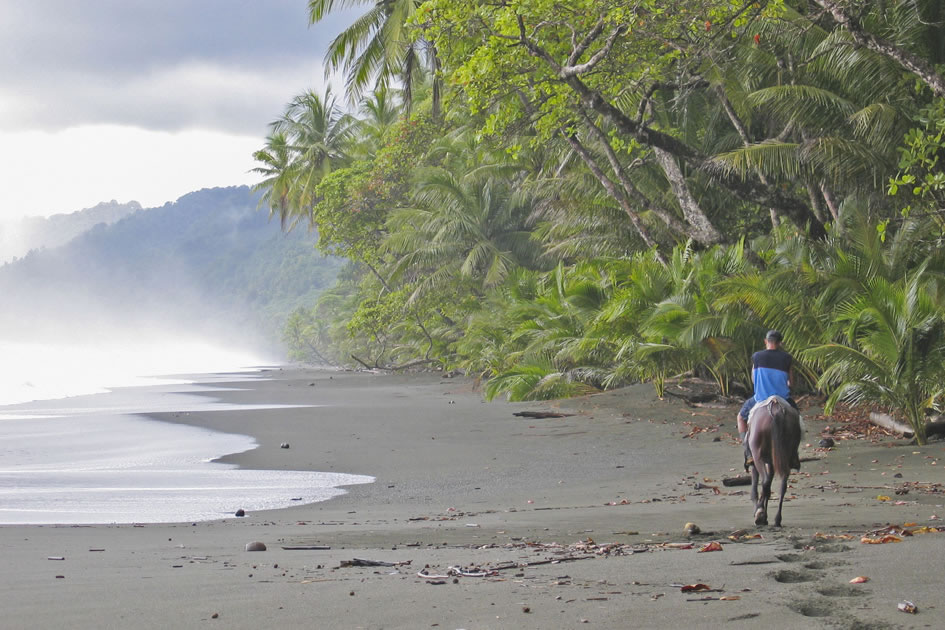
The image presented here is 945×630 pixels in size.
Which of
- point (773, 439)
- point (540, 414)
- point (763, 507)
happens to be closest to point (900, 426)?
point (773, 439)

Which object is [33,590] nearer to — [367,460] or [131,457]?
[367,460]

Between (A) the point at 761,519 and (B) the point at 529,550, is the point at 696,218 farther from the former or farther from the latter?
(B) the point at 529,550

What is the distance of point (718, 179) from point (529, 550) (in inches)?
405

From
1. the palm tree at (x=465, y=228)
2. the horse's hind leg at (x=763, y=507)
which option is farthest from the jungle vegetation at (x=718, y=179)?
the palm tree at (x=465, y=228)

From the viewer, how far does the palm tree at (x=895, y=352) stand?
9.55 m

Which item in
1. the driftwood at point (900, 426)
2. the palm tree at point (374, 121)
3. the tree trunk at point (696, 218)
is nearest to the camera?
the driftwood at point (900, 426)

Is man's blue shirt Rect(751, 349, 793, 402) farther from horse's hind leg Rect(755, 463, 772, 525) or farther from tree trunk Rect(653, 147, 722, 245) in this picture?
tree trunk Rect(653, 147, 722, 245)

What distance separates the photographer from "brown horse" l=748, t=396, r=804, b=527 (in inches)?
245

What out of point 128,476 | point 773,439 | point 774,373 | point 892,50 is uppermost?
point 892,50

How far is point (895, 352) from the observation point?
963 cm

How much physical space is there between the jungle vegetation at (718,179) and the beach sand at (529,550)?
4.80 feet

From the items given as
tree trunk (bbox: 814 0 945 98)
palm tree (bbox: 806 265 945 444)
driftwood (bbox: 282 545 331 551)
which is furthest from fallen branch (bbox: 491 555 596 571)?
tree trunk (bbox: 814 0 945 98)

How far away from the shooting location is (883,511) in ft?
20.4

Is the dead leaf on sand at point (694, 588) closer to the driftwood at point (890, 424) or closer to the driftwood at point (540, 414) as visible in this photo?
the driftwood at point (890, 424)
